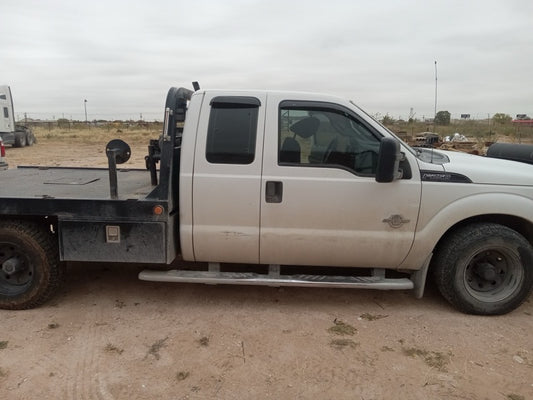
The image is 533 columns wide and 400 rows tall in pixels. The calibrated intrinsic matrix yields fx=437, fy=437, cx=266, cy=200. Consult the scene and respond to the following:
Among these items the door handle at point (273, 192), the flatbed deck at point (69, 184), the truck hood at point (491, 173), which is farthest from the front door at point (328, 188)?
the flatbed deck at point (69, 184)

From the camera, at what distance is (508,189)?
396cm

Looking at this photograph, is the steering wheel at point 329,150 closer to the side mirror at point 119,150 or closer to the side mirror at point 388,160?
the side mirror at point 388,160

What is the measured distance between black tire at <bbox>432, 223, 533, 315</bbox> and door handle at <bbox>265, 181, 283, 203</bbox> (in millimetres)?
1661

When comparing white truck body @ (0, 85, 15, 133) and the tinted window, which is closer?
the tinted window

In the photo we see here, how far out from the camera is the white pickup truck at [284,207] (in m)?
3.89

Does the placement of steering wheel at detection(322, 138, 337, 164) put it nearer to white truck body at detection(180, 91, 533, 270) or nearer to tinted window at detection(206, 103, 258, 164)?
white truck body at detection(180, 91, 533, 270)

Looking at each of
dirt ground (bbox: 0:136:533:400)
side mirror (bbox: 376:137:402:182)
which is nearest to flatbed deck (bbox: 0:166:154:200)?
dirt ground (bbox: 0:136:533:400)

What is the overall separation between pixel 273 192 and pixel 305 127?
659 mm

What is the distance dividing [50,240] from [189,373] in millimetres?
1978

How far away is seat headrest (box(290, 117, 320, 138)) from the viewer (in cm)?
395

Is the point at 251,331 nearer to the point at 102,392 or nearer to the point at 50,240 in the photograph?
the point at 102,392

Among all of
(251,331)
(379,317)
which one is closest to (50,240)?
(251,331)

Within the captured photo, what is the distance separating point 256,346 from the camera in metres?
3.60

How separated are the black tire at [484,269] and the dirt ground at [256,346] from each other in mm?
176
